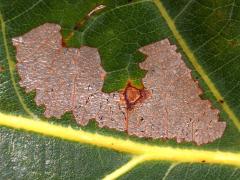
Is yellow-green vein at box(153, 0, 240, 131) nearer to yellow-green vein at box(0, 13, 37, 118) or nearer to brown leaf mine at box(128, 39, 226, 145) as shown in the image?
brown leaf mine at box(128, 39, 226, 145)

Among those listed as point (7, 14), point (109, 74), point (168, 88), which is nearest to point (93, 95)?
point (109, 74)

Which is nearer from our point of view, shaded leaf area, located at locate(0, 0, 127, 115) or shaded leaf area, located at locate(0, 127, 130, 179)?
shaded leaf area, located at locate(0, 0, 127, 115)

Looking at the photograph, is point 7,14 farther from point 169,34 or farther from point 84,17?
point 169,34

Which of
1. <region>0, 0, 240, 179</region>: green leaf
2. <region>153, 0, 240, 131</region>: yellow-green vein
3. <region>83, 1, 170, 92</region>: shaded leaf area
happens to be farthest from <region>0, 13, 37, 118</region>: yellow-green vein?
<region>153, 0, 240, 131</region>: yellow-green vein

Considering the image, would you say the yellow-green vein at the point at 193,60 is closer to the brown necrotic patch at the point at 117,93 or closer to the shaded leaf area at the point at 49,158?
the brown necrotic patch at the point at 117,93

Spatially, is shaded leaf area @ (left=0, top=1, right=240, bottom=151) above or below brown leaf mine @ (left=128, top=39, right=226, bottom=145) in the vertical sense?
above

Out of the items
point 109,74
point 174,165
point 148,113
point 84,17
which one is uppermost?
point 84,17

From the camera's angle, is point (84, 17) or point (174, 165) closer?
point (84, 17)
